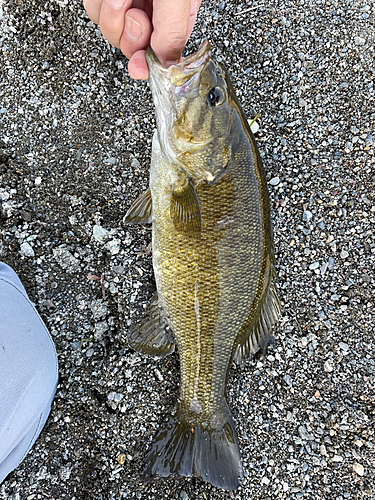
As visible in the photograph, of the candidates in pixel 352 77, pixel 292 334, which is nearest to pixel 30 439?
pixel 292 334

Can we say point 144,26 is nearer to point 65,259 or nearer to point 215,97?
point 215,97

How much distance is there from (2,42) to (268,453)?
3.58 metres

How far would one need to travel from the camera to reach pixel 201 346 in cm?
208

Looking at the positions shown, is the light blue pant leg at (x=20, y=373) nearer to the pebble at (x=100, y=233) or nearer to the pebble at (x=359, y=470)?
the pebble at (x=100, y=233)

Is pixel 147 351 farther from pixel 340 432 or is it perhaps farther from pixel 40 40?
pixel 40 40

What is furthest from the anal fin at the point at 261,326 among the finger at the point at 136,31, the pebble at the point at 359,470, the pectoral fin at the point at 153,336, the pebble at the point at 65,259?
the finger at the point at 136,31

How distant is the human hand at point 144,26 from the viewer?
1.66 metres

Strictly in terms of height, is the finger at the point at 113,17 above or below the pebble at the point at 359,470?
above

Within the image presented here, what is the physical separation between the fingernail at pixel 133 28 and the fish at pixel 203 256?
240mm

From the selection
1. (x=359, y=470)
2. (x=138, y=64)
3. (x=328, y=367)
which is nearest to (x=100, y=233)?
(x=138, y=64)

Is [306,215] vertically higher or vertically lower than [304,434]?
higher

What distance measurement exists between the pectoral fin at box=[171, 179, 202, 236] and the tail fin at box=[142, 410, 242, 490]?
1.28 meters

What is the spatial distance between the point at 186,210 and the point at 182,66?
773 millimetres

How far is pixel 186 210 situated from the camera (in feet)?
6.36
